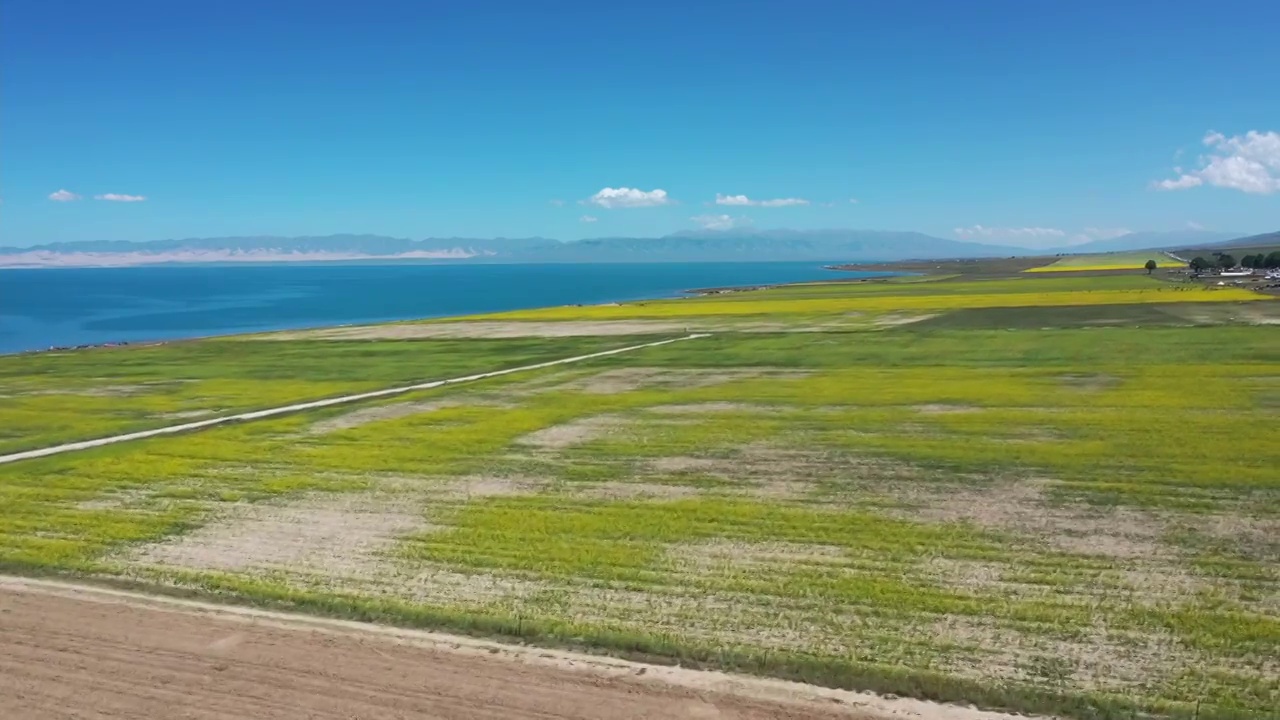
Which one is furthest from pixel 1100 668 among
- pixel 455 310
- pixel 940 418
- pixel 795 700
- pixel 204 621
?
pixel 455 310

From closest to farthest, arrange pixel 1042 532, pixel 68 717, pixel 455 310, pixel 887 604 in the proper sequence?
pixel 68 717 → pixel 887 604 → pixel 1042 532 → pixel 455 310

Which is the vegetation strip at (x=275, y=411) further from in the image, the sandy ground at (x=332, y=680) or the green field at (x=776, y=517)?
the sandy ground at (x=332, y=680)

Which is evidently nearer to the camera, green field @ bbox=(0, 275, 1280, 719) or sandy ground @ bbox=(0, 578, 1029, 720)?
sandy ground @ bbox=(0, 578, 1029, 720)

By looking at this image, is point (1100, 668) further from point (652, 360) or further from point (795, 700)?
point (652, 360)

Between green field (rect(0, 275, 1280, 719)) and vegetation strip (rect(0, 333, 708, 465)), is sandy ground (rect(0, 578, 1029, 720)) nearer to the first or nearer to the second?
green field (rect(0, 275, 1280, 719))

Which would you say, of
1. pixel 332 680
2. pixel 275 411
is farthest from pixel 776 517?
pixel 275 411

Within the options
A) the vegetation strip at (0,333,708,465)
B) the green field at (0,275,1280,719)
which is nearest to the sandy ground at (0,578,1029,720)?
the green field at (0,275,1280,719)

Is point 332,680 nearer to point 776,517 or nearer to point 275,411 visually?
point 776,517
